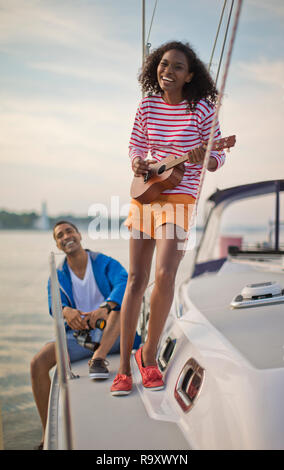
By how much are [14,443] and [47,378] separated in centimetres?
112

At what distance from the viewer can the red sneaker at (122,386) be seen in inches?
74.8

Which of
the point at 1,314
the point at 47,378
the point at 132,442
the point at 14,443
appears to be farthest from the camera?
the point at 1,314

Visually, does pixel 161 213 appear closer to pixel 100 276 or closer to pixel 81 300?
pixel 100 276

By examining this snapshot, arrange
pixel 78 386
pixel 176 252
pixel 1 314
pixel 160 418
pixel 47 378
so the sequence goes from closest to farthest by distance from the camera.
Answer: pixel 160 418 → pixel 176 252 → pixel 78 386 → pixel 47 378 → pixel 1 314

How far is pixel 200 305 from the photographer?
215cm

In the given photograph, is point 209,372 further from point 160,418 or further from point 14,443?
point 14,443

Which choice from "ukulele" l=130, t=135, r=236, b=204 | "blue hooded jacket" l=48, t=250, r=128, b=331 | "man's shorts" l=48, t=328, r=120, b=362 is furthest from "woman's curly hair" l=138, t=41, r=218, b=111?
"man's shorts" l=48, t=328, r=120, b=362

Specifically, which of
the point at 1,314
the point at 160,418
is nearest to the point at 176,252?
the point at 160,418

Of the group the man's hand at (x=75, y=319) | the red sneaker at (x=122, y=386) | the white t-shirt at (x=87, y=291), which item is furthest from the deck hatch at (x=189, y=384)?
the white t-shirt at (x=87, y=291)

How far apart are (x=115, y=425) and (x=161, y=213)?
0.91 m

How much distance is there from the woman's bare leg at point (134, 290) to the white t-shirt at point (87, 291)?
0.85 m

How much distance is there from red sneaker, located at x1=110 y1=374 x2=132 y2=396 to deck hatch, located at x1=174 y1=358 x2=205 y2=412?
27 cm

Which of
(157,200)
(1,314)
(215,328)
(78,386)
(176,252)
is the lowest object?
(1,314)

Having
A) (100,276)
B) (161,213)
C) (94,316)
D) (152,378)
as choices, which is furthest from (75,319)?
(161,213)
